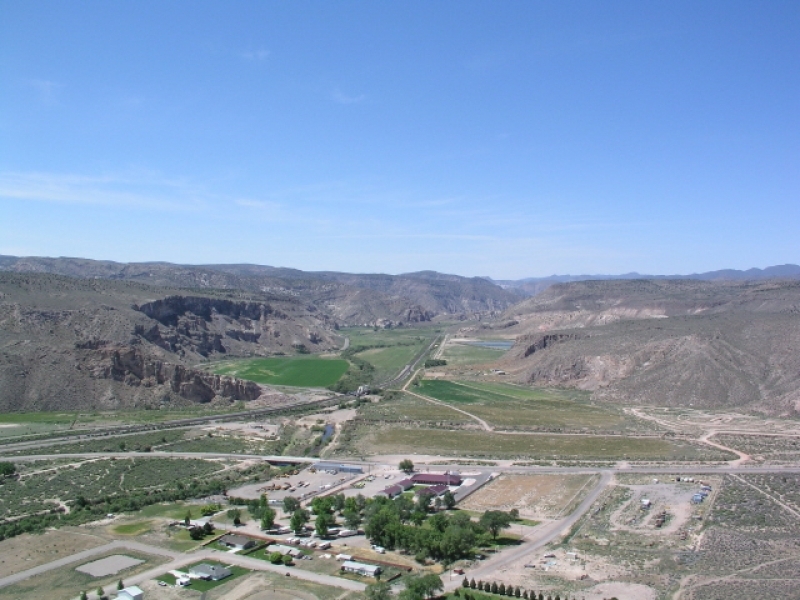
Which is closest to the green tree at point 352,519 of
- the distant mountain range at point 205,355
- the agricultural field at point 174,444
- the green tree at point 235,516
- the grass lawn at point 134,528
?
the green tree at point 235,516

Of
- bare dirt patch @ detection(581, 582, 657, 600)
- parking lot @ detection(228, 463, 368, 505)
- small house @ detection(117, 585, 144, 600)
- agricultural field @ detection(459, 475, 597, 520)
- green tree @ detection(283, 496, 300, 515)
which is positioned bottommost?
parking lot @ detection(228, 463, 368, 505)

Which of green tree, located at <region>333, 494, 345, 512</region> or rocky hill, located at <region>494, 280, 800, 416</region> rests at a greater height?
rocky hill, located at <region>494, 280, 800, 416</region>

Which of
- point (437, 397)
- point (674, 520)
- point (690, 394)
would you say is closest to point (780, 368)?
point (690, 394)

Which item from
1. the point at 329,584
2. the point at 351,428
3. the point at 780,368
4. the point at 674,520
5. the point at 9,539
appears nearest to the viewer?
the point at 329,584

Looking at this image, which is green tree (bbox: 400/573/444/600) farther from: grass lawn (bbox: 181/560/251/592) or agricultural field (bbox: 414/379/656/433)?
agricultural field (bbox: 414/379/656/433)

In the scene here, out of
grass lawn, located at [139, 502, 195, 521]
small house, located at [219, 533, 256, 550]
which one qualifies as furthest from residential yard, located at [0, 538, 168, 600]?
grass lawn, located at [139, 502, 195, 521]

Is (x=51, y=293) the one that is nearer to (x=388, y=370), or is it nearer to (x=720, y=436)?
(x=388, y=370)

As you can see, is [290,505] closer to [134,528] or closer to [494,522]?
[134,528]
